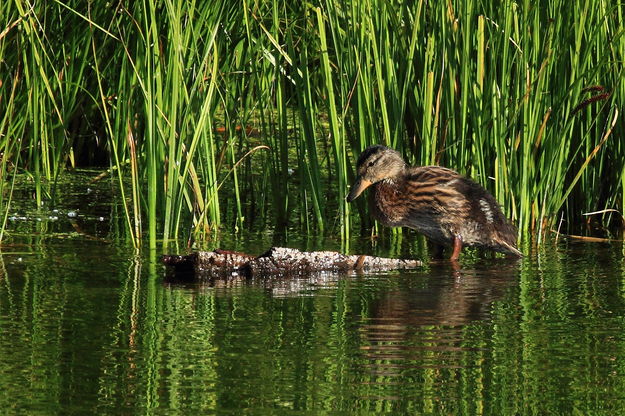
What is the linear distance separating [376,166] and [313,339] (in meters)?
2.65

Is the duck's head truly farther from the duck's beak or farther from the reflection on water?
the reflection on water

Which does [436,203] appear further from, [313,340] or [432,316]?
[313,340]

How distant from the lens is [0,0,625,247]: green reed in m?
7.15

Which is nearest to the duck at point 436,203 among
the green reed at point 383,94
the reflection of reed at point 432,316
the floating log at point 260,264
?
the green reed at point 383,94

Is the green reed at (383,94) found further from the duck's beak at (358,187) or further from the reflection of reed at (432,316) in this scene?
the reflection of reed at (432,316)

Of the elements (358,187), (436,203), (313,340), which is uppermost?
(358,187)

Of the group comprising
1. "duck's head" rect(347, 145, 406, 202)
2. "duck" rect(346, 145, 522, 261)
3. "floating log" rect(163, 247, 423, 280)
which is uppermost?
"duck's head" rect(347, 145, 406, 202)

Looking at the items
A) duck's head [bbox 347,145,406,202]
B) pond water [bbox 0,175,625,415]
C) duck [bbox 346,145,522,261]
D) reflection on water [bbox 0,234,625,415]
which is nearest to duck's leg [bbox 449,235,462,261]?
duck [bbox 346,145,522,261]

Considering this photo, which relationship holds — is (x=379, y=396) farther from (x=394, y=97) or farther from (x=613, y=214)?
(x=613, y=214)

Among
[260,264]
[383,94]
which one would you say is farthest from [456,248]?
[260,264]

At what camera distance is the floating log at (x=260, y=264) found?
625 centimetres

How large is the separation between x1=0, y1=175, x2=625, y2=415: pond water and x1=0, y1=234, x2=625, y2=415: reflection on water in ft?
0.03

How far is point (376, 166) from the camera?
23.8ft

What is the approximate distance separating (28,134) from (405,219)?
10.9 ft
